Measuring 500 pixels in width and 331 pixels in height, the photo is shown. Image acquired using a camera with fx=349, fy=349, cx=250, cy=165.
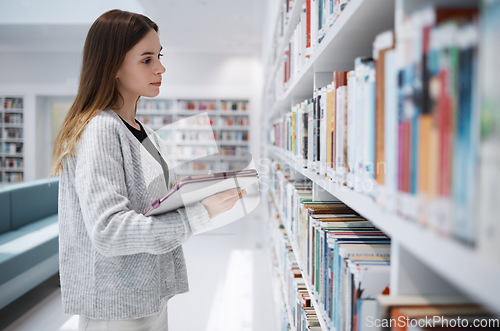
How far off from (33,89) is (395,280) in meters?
8.28

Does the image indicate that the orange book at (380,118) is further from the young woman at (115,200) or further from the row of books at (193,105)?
the row of books at (193,105)

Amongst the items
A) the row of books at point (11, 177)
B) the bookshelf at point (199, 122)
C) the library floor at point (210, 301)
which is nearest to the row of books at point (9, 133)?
the row of books at point (11, 177)

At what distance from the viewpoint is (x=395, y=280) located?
0.50 metres

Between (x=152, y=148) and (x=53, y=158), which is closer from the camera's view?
(x=53, y=158)

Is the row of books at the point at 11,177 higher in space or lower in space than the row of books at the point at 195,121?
lower

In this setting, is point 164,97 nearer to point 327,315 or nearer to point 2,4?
point 2,4

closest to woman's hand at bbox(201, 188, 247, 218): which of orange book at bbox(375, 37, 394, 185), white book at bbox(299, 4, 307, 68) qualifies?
orange book at bbox(375, 37, 394, 185)

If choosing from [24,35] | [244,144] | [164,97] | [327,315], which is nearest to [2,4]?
[24,35]

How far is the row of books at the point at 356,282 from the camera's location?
45cm

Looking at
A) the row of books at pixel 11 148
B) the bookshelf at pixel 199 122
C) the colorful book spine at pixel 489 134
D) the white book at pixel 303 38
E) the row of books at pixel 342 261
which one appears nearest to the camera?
the colorful book spine at pixel 489 134

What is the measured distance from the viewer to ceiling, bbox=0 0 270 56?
5.26 meters

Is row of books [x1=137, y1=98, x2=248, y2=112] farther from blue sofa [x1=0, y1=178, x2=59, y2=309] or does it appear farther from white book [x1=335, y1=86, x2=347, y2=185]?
white book [x1=335, y1=86, x2=347, y2=185]

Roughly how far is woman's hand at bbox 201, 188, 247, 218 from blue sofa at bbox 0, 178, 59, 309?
189 centimetres

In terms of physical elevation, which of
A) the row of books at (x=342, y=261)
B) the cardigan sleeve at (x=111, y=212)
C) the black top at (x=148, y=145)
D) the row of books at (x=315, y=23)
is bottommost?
the row of books at (x=342, y=261)
